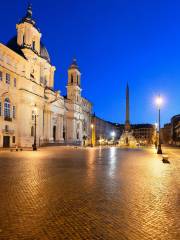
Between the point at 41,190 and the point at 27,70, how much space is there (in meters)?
53.2

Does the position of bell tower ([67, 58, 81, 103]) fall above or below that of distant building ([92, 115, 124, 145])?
above

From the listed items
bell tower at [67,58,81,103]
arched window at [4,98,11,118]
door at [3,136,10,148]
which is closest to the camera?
door at [3,136,10,148]

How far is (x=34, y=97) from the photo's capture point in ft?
209

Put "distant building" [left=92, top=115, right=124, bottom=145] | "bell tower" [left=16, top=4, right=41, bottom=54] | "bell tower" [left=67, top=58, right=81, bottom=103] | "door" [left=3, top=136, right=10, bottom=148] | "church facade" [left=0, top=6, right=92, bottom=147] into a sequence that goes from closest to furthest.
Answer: "door" [left=3, top=136, right=10, bottom=148]
"church facade" [left=0, top=6, right=92, bottom=147]
"bell tower" [left=16, top=4, right=41, bottom=54]
"bell tower" [left=67, top=58, right=81, bottom=103]
"distant building" [left=92, top=115, right=124, bottom=145]

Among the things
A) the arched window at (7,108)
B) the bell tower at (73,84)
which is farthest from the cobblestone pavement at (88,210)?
the bell tower at (73,84)

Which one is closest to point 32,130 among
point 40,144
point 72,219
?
point 40,144

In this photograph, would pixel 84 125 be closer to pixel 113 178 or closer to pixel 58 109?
pixel 58 109

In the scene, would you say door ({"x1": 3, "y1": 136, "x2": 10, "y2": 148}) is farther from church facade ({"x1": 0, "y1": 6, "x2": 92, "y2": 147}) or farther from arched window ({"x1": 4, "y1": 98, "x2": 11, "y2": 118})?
arched window ({"x1": 4, "y1": 98, "x2": 11, "y2": 118})

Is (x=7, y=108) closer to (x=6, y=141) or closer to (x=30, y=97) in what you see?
(x=6, y=141)

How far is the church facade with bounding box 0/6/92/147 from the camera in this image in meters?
51.4

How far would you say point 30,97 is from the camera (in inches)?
2402

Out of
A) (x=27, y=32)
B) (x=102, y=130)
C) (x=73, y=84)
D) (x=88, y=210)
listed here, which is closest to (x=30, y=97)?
(x=27, y=32)

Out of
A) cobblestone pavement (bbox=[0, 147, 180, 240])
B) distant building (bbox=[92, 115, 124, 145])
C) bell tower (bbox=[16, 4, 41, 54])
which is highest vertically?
bell tower (bbox=[16, 4, 41, 54])

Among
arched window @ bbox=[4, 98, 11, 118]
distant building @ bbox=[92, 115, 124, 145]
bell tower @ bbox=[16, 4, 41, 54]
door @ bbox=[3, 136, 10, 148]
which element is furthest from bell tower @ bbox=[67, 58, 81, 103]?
door @ bbox=[3, 136, 10, 148]
